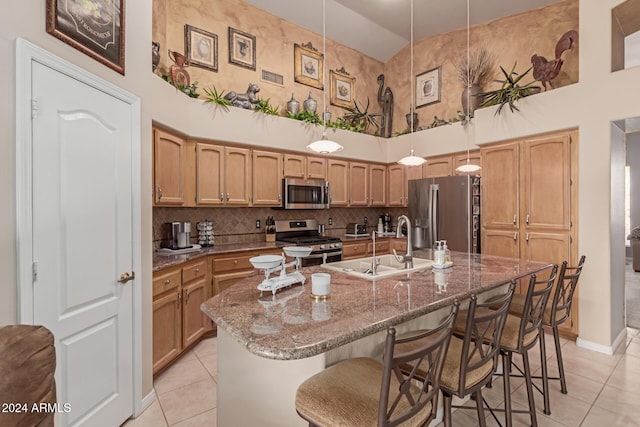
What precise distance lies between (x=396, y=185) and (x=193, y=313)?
3.84 meters

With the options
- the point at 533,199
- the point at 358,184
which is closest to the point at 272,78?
the point at 358,184

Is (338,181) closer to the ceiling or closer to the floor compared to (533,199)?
closer to the ceiling

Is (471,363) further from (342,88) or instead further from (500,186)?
(342,88)

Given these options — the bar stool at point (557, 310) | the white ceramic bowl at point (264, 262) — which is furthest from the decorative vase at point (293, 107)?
the bar stool at point (557, 310)

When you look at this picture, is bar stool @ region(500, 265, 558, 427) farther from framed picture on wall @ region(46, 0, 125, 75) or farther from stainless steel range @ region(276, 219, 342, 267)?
framed picture on wall @ region(46, 0, 125, 75)

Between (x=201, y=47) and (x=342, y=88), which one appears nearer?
(x=201, y=47)

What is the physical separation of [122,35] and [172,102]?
112 centimetres

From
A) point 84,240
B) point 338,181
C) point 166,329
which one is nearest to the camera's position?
point 84,240

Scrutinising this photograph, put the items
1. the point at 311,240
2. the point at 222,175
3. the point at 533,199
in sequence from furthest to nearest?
the point at 311,240 → the point at 222,175 → the point at 533,199

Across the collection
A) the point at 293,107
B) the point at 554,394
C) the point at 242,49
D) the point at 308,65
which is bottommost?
the point at 554,394

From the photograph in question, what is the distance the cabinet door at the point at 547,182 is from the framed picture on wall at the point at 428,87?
219cm

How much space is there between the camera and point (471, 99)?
4.51 m

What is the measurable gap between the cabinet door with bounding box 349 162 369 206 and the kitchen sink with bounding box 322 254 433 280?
246 cm

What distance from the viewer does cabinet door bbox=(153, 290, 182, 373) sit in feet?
8.70
